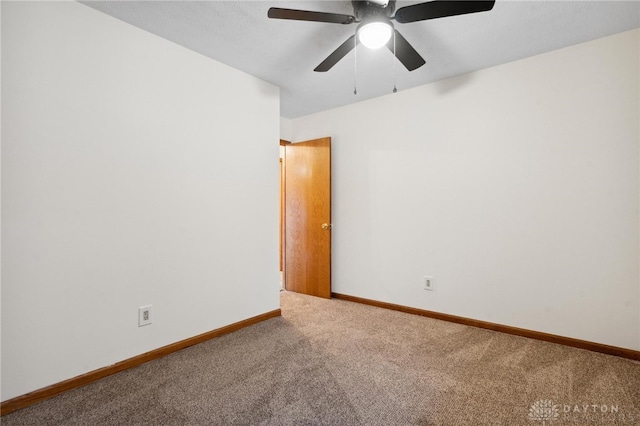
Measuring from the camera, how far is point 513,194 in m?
2.77

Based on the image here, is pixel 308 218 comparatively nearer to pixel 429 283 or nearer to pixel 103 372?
pixel 429 283

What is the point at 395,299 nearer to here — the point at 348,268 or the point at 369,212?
the point at 348,268

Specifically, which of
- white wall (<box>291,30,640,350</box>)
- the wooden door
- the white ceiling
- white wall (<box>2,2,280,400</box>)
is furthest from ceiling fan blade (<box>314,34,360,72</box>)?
the wooden door

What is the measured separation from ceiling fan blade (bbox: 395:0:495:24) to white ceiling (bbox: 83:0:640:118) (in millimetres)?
304

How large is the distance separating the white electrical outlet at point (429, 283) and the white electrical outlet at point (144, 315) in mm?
2538

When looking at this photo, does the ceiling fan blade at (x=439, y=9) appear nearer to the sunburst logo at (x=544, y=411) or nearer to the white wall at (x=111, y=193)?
the white wall at (x=111, y=193)

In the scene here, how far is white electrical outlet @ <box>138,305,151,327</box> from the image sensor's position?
224cm

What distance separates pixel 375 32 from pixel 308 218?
2.55m

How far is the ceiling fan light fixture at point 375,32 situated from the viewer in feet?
5.96

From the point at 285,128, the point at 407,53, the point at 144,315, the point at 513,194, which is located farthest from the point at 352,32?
the point at 144,315

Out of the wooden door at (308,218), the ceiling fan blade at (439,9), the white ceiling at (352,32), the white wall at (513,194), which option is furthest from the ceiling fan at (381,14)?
the wooden door at (308,218)

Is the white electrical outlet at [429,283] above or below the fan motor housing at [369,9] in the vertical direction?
below

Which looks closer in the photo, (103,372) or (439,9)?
(439,9)

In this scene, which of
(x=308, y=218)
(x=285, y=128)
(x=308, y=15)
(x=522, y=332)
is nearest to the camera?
(x=308, y=15)
